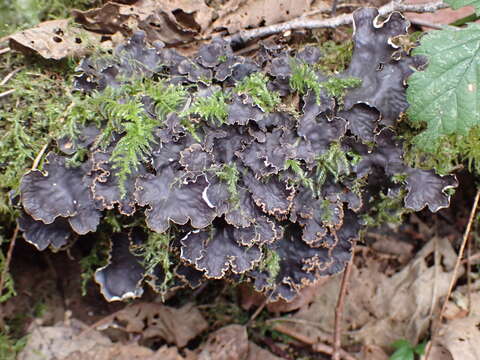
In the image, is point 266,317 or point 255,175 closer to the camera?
point 255,175

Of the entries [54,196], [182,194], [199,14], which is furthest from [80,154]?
[199,14]

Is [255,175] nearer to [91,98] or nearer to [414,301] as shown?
[91,98]

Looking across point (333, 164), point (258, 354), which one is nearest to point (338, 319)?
point (258, 354)

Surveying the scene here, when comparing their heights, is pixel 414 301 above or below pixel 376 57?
below

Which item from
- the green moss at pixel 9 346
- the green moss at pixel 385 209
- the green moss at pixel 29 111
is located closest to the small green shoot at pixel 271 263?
the green moss at pixel 385 209

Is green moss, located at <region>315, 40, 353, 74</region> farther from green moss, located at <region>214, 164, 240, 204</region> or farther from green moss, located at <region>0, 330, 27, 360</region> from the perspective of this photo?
green moss, located at <region>0, 330, 27, 360</region>

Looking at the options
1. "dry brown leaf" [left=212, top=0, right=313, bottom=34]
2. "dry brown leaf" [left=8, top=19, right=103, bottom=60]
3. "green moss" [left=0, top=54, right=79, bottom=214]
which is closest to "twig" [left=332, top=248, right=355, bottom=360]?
"dry brown leaf" [left=212, top=0, right=313, bottom=34]
